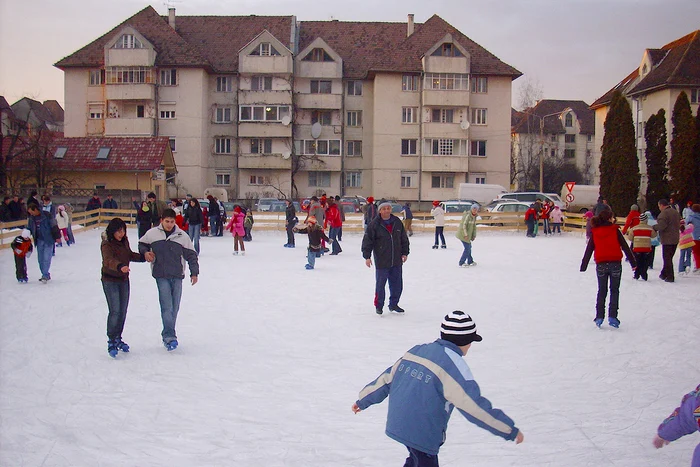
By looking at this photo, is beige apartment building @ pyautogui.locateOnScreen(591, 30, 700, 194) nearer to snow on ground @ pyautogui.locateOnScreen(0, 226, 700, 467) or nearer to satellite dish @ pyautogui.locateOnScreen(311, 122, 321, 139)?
satellite dish @ pyautogui.locateOnScreen(311, 122, 321, 139)

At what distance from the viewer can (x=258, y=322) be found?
11.2 meters

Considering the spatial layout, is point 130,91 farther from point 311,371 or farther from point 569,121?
point 569,121

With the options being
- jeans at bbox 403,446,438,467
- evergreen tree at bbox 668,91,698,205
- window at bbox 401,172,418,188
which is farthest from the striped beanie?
window at bbox 401,172,418,188

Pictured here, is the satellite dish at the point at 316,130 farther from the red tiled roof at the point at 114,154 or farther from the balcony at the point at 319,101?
the red tiled roof at the point at 114,154

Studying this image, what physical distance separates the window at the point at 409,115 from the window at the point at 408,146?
1.45 metres

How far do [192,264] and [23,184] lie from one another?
1513 inches

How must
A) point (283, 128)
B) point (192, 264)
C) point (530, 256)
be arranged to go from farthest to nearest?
point (283, 128) < point (530, 256) < point (192, 264)

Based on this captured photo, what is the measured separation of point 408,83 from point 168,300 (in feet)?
152

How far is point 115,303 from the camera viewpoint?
8586mm

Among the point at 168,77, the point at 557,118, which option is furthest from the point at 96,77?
the point at 557,118

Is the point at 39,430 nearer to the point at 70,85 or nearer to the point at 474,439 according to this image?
the point at 474,439

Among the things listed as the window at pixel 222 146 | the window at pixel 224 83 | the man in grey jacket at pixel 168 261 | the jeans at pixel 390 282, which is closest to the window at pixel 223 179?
the window at pixel 222 146

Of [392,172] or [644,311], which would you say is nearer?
[644,311]

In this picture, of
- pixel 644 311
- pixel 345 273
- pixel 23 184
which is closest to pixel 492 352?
pixel 644 311
